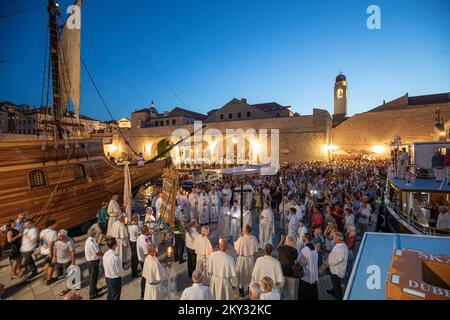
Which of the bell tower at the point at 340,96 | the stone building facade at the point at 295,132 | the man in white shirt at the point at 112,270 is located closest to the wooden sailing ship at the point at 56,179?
the man in white shirt at the point at 112,270

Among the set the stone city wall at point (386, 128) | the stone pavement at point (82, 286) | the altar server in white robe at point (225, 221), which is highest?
the stone city wall at point (386, 128)

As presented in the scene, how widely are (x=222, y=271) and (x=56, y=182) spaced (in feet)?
28.9

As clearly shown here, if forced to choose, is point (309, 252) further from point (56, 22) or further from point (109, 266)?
point (56, 22)

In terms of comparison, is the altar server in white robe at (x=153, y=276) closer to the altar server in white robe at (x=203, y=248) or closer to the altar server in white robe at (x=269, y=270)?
the altar server in white robe at (x=203, y=248)

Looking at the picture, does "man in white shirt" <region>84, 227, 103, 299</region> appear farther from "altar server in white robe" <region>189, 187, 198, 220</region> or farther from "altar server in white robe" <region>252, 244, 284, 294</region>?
"altar server in white robe" <region>189, 187, 198, 220</region>

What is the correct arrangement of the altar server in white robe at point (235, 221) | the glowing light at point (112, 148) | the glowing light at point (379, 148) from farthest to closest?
the glowing light at point (112, 148)
the glowing light at point (379, 148)
the altar server in white robe at point (235, 221)

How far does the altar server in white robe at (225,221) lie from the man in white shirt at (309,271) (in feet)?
15.3

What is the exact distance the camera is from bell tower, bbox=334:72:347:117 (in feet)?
212

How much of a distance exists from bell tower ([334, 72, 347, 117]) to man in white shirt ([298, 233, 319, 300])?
67714 millimetres

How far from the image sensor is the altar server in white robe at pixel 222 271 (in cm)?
498

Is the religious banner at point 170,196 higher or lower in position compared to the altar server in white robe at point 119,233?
higher

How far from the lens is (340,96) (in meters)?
65.2
